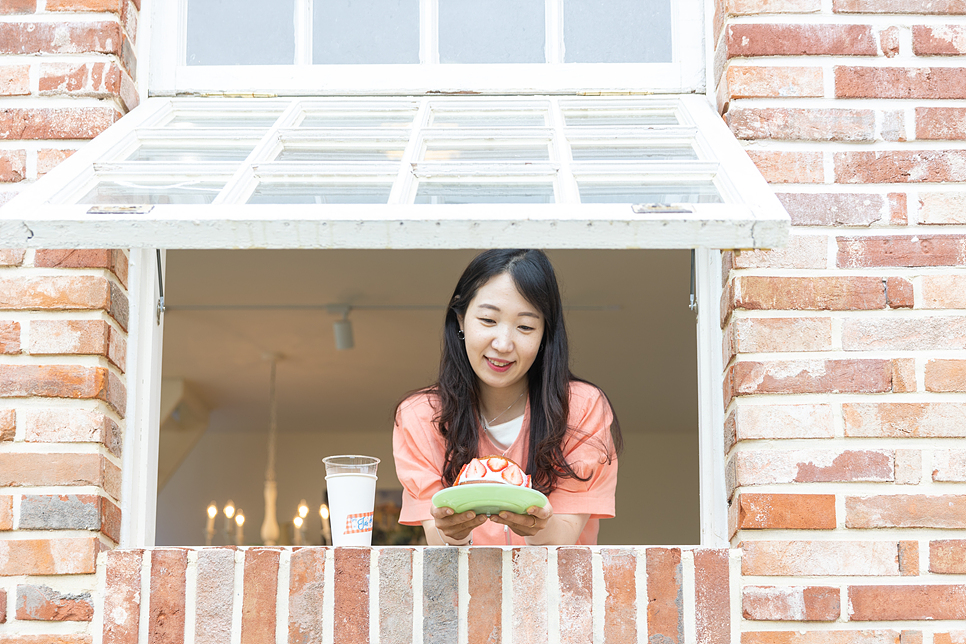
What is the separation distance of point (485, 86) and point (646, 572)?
1179 mm

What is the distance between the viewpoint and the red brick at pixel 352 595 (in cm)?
199

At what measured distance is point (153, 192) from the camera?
1854 millimetres

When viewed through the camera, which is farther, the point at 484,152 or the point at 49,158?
the point at 49,158

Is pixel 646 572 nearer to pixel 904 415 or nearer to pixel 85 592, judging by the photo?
pixel 904 415

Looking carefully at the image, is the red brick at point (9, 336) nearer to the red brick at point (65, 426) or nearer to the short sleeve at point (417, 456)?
the red brick at point (65, 426)

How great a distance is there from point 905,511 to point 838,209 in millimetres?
625

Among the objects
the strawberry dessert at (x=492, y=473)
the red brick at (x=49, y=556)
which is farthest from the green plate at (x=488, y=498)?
the red brick at (x=49, y=556)

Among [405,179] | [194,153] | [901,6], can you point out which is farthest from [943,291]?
[194,153]

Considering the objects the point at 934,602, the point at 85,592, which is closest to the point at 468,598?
the point at 85,592

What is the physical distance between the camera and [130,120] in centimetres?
227

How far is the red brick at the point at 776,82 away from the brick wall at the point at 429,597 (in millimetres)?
981

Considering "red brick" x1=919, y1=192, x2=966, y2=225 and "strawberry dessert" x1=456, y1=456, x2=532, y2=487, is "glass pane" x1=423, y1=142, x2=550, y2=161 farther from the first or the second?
"red brick" x1=919, y1=192, x2=966, y2=225

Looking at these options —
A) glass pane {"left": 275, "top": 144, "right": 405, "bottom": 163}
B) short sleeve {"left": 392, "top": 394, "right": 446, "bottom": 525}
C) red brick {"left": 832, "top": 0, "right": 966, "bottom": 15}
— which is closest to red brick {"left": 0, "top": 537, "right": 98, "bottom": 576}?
short sleeve {"left": 392, "top": 394, "right": 446, "bottom": 525}

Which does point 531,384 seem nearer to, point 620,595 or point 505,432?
point 505,432
